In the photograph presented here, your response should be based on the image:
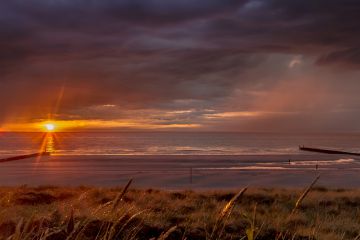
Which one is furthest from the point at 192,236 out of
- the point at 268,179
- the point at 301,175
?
the point at 301,175

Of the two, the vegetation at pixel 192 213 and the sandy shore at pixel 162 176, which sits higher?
the vegetation at pixel 192 213

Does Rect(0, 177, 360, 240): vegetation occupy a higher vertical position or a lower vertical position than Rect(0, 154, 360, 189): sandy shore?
higher

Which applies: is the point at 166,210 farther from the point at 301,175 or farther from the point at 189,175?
the point at 301,175

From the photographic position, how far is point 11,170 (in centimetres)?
4978

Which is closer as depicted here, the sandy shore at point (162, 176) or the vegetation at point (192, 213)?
the vegetation at point (192, 213)

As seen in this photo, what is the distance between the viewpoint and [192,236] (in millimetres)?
11867

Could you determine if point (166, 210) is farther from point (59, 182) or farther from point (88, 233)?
point (59, 182)

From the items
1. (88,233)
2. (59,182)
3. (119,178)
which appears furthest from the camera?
(119,178)

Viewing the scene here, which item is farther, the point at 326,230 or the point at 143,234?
the point at 326,230

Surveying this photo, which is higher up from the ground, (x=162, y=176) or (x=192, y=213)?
(x=192, y=213)

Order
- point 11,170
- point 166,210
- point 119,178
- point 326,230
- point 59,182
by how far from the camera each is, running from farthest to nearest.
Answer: point 11,170
point 119,178
point 59,182
point 166,210
point 326,230

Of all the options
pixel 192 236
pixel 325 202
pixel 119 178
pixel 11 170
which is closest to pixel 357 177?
pixel 119 178

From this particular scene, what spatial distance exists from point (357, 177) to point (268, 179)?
28.9 feet

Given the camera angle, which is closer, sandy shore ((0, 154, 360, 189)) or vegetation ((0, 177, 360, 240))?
vegetation ((0, 177, 360, 240))
